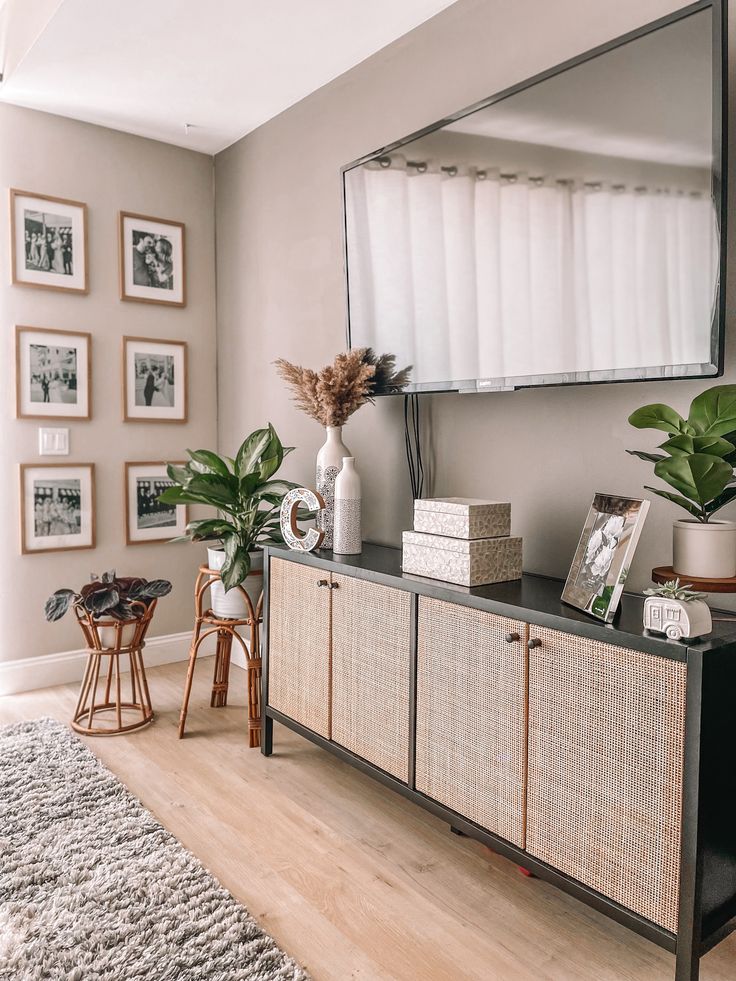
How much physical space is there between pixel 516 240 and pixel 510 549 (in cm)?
81

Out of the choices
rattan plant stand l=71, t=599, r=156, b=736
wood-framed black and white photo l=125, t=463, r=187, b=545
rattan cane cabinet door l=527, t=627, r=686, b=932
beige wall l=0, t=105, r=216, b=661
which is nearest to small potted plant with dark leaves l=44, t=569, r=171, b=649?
rattan plant stand l=71, t=599, r=156, b=736

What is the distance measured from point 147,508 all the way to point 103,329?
84cm

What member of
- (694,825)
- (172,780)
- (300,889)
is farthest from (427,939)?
(172,780)

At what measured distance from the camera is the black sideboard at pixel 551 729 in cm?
136

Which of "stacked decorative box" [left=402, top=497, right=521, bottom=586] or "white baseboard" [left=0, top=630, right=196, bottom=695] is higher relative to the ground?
"stacked decorative box" [left=402, top=497, right=521, bottom=586]

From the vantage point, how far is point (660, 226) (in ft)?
5.42

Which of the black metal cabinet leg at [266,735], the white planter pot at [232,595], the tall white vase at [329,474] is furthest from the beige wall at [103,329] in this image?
the tall white vase at [329,474]

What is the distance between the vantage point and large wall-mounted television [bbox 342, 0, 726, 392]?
1587 millimetres

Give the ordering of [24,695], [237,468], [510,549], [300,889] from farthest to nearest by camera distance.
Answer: [24,695], [237,468], [510,549], [300,889]

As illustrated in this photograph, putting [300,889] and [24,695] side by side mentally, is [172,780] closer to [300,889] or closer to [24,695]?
[300,889]

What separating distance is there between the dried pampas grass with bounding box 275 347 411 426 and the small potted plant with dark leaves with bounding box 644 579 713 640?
118cm

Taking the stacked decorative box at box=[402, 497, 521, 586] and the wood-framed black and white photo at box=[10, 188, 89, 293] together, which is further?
the wood-framed black and white photo at box=[10, 188, 89, 293]

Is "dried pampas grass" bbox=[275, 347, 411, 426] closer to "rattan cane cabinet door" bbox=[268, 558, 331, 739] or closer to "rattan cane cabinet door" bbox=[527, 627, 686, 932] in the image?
"rattan cane cabinet door" bbox=[268, 558, 331, 739]

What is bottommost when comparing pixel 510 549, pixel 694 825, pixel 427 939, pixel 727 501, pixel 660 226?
pixel 427 939
